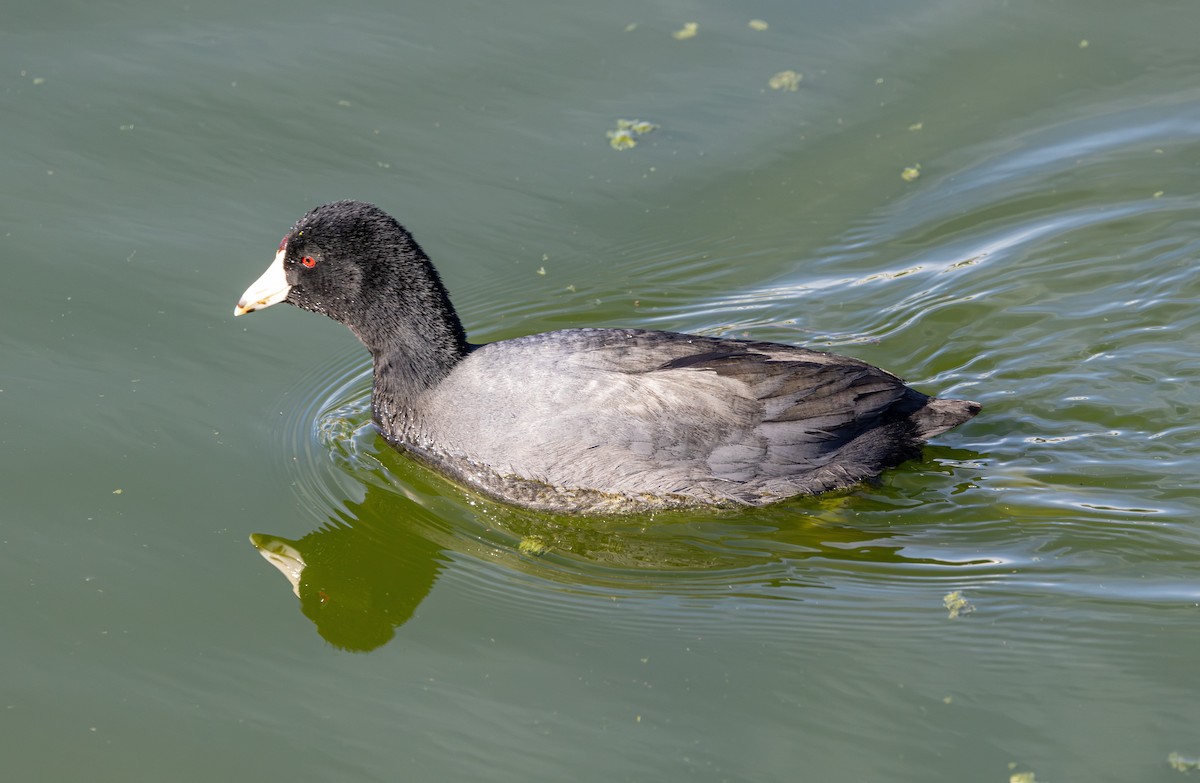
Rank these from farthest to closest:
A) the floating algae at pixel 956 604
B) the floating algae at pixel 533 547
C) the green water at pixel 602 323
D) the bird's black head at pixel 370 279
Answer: the bird's black head at pixel 370 279 → the floating algae at pixel 533 547 → the floating algae at pixel 956 604 → the green water at pixel 602 323

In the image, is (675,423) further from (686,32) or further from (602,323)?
(686,32)

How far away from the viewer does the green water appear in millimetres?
4172

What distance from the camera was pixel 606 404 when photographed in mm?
5070

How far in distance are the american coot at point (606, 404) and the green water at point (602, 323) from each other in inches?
7.2

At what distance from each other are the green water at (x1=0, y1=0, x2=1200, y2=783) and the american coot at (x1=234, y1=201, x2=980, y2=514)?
0.60 feet

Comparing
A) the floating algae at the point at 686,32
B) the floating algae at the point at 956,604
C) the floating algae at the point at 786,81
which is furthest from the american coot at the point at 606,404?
the floating algae at the point at 686,32

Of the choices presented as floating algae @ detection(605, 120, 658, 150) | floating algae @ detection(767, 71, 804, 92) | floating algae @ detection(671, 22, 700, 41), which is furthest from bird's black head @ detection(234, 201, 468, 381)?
floating algae @ detection(671, 22, 700, 41)

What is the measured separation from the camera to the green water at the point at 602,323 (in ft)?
13.7

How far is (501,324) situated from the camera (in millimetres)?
6316

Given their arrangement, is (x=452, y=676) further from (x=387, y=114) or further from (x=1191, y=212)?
(x=1191, y=212)

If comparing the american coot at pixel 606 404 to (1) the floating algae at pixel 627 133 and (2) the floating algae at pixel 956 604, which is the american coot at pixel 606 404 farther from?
(1) the floating algae at pixel 627 133

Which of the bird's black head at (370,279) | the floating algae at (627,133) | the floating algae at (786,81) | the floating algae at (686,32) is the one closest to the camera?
the bird's black head at (370,279)

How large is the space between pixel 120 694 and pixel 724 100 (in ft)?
15.4

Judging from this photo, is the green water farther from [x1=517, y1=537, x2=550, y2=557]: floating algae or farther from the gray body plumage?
the gray body plumage
